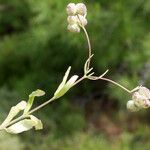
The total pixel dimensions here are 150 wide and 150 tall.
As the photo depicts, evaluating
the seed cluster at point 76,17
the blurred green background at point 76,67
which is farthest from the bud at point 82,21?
the blurred green background at point 76,67

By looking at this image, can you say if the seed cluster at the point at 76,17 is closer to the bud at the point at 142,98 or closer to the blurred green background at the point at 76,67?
the bud at the point at 142,98

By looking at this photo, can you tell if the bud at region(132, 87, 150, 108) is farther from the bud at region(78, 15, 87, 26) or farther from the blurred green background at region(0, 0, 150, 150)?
the blurred green background at region(0, 0, 150, 150)

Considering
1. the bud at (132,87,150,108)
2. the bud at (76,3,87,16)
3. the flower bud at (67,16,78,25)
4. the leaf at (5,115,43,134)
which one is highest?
the bud at (76,3,87,16)

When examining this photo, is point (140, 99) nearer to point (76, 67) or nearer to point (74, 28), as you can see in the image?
point (74, 28)

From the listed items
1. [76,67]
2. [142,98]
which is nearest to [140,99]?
[142,98]

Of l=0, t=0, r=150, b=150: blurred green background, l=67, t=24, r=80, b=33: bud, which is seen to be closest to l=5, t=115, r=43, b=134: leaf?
l=67, t=24, r=80, b=33: bud

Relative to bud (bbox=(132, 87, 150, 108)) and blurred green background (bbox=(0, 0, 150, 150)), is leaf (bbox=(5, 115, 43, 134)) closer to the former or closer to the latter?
bud (bbox=(132, 87, 150, 108))

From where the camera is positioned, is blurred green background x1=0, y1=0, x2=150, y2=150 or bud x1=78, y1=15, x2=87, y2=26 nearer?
bud x1=78, y1=15, x2=87, y2=26

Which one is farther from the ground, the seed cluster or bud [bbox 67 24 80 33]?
the seed cluster
